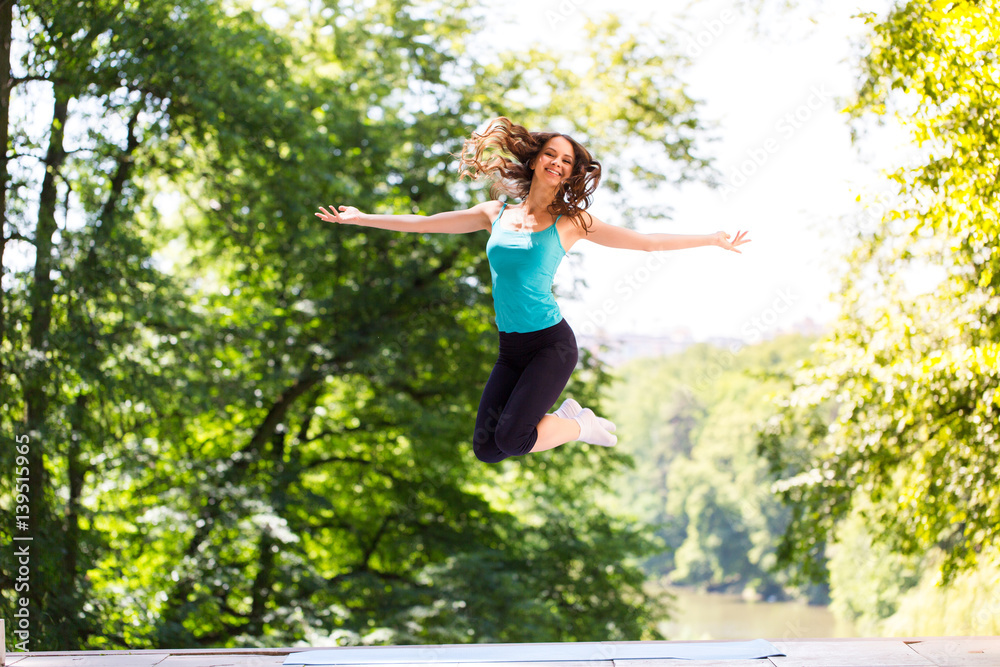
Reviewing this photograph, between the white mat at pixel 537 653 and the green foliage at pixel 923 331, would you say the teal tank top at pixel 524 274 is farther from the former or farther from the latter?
the green foliage at pixel 923 331

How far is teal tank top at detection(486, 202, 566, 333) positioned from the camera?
245cm

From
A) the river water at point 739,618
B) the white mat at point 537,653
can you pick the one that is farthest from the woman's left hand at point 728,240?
the river water at point 739,618

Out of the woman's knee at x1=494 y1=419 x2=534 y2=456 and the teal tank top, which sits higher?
the teal tank top

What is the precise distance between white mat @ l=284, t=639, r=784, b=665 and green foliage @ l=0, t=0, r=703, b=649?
2367 mm

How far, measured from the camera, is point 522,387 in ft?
8.09

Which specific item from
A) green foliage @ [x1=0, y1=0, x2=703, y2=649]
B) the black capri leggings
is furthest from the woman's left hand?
green foliage @ [x1=0, y1=0, x2=703, y2=649]

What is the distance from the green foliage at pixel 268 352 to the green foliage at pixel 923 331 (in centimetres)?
219

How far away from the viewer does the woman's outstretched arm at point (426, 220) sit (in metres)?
2.52

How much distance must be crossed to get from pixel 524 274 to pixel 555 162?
39cm

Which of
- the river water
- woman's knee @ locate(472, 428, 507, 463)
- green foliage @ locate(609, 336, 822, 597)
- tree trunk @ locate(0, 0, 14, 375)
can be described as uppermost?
tree trunk @ locate(0, 0, 14, 375)
